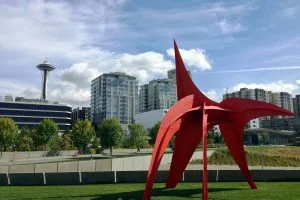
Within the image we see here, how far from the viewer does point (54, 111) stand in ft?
491

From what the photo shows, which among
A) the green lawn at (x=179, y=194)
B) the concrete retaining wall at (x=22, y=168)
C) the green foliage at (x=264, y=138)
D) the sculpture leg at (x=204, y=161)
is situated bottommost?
the green lawn at (x=179, y=194)

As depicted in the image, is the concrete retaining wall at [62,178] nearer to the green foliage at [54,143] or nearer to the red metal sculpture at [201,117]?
the red metal sculpture at [201,117]

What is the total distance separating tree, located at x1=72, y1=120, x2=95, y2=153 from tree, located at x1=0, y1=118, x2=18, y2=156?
13.3 m

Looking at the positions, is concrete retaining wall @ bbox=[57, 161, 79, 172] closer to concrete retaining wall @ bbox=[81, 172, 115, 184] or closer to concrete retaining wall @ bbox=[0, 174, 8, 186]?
concrete retaining wall @ bbox=[81, 172, 115, 184]

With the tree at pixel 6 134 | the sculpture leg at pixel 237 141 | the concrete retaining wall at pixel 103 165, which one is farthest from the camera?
the tree at pixel 6 134

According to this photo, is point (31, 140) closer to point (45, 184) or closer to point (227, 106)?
point (45, 184)

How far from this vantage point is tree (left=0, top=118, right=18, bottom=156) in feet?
257

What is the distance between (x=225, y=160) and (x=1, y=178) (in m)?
35.1

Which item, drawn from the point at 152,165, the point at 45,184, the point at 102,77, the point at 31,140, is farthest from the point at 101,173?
the point at 102,77

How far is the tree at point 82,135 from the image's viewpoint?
283 feet

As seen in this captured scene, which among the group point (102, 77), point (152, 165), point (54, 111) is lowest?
point (152, 165)

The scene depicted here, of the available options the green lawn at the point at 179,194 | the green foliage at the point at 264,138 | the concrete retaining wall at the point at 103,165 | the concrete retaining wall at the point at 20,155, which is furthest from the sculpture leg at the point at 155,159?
the green foliage at the point at 264,138

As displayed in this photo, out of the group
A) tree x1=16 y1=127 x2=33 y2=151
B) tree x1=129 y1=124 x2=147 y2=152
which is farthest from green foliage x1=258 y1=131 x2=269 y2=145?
tree x1=16 y1=127 x2=33 y2=151

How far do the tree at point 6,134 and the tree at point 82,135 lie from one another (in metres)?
13.3
